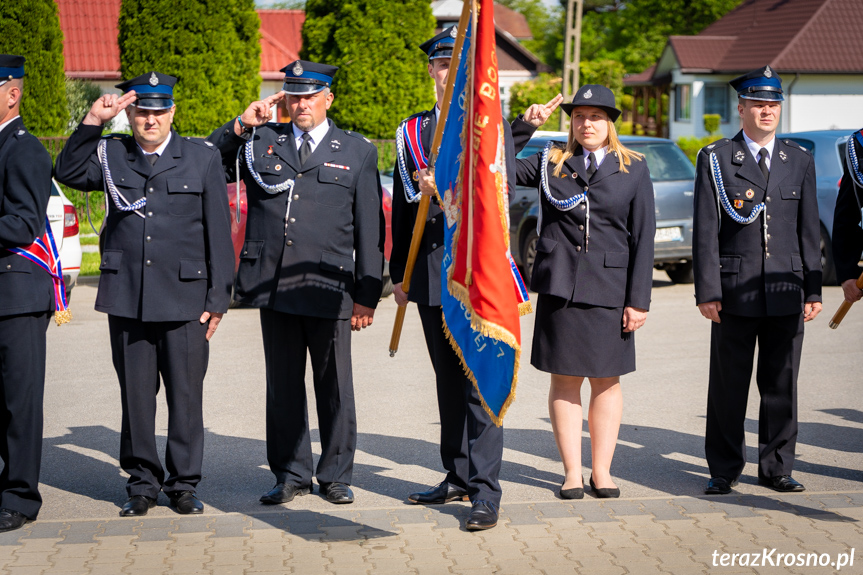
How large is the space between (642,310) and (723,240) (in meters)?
0.66

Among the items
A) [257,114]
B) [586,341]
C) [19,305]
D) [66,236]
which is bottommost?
[66,236]

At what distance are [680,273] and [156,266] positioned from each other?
32.4 feet

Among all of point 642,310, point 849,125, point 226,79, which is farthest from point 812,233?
point 849,125

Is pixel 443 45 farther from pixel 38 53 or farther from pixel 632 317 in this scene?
pixel 38 53

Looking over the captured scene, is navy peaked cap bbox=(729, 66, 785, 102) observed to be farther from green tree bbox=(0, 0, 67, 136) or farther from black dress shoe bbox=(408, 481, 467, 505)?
green tree bbox=(0, 0, 67, 136)

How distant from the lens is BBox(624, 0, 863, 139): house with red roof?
3675 centimetres

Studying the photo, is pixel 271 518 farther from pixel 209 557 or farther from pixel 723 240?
pixel 723 240

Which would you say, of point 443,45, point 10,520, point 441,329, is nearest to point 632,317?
point 441,329

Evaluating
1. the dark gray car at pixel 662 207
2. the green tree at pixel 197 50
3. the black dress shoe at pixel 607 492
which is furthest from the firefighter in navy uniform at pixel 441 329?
the green tree at pixel 197 50

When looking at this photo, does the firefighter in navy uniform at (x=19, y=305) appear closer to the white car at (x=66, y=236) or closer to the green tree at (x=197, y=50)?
the white car at (x=66, y=236)

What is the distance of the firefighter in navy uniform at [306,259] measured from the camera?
5.22 m

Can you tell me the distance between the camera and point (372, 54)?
22391 mm

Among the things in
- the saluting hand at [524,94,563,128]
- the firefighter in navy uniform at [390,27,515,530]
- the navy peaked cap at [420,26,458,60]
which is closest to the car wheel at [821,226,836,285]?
the saluting hand at [524,94,563,128]

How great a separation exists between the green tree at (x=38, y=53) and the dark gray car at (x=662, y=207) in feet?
35.5
